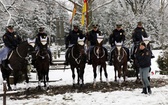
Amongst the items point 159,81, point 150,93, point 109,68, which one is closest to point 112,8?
point 109,68

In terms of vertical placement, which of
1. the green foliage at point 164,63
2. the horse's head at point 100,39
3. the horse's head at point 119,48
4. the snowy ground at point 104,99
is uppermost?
the horse's head at point 100,39

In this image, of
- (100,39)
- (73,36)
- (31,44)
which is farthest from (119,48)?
(31,44)

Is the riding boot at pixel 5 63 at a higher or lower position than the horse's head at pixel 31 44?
lower

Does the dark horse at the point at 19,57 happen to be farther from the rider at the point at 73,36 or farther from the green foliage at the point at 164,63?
the green foliage at the point at 164,63

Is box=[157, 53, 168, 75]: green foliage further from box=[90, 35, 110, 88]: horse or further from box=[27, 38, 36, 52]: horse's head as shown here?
box=[27, 38, 36, 52]: horse's head

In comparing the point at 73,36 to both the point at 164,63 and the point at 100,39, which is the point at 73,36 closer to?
the point at 100,39

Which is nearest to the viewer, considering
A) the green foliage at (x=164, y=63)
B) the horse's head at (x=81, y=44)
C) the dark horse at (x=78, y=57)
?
the horse's head at (x=81, y=44)

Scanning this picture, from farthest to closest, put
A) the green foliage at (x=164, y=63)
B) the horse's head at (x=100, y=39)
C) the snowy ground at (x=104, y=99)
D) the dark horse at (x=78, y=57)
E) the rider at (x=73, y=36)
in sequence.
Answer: the green foliage at (x=164, y=63) → the rider at (x=73, y=36) → the horse's head at (x=100, y=39) → the dark horse at (x=78, y=57) → the snowy ground at (x=104, y=99)

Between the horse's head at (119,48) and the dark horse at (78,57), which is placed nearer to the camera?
the dark horse at (78,57)

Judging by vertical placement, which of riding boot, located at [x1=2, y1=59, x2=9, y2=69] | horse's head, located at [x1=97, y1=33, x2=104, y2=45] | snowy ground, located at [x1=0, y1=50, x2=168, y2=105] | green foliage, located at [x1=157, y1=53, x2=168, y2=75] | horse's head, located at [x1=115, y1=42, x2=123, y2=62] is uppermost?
horse's head, located at [x1=97, y1=33, x2=104, y2=45]

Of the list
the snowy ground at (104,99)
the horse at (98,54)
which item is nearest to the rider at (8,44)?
the snowy ground at (104,99)

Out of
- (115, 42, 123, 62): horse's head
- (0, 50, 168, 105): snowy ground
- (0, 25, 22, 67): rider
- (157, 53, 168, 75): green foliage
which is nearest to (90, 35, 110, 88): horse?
(115, 42, 123, 62): horse's head

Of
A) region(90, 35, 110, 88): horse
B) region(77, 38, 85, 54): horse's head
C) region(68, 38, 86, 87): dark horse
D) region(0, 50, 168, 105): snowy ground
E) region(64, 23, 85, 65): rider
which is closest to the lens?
region(0, 50, 168, 105): snowy ground

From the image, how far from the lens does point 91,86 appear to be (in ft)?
47.9
